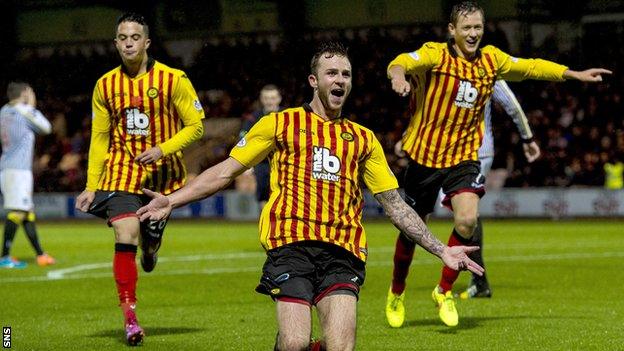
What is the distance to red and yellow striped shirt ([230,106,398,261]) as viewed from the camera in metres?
6.64

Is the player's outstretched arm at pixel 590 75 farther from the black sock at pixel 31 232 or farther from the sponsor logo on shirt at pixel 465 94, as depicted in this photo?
the black sock at pixel 31 232

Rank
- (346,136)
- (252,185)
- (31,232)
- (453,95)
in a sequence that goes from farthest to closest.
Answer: (252,185) < (31,232) < (453,95) < (346,136)

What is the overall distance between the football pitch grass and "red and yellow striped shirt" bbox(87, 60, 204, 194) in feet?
4.05

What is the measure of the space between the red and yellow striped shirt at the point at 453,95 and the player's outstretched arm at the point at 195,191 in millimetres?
3198

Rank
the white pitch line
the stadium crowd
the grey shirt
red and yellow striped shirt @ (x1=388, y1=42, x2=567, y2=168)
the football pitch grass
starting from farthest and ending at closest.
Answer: the stadium crowd < the grey shirt < the white pitch line < red and yellow striped shirt @ (x1=388, y1=42, x2=567, y2=168) < the football pitch grass

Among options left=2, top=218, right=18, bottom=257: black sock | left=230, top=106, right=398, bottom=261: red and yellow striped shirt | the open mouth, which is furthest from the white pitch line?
the open mouth

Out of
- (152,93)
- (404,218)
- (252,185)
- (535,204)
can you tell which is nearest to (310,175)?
(404,218)

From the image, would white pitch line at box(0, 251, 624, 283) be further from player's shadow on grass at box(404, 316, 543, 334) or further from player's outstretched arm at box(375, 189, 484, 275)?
player's outstretched arm at box(375, 189, 484, 275)

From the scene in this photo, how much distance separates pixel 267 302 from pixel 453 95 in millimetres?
3117

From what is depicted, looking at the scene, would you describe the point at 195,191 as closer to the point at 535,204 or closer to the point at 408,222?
the point at 408,222

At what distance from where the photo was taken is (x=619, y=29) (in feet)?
110

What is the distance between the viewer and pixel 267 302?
1150 centimetres

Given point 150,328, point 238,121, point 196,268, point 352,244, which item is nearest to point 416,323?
point 150,328

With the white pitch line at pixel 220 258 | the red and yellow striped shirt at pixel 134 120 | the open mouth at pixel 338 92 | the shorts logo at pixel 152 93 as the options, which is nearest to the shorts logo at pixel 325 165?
the open mouth at pixel 338 92
